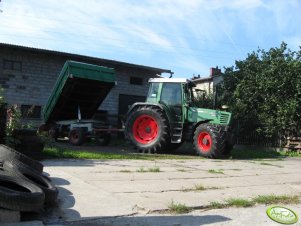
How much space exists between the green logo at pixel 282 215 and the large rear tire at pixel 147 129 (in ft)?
30.2

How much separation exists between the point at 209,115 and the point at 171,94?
1600 mm

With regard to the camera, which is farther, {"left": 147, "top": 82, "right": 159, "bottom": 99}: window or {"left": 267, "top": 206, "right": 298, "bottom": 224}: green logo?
{"left": 147, "top": 82, "right": 159, "bottom": 99}: window

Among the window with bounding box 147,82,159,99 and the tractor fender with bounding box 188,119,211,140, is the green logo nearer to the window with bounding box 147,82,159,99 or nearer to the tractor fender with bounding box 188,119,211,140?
the tractor fender with bounding box 188,119,211,140

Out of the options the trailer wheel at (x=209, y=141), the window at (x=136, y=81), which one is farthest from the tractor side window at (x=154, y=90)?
the window at (x=136, y=81)

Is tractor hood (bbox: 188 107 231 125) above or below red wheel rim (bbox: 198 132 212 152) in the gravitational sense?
above

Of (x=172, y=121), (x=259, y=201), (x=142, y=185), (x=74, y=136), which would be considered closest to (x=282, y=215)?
(x=259, y=201)

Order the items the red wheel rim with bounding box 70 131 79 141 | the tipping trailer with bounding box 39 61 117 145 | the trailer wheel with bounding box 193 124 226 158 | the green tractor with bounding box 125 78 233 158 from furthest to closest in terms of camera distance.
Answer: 1. the red wheel rim with bounding box 70 131 79 141
2. the tipping trailer with bounding box 39 61 117 145
3. the green tractor with bounding box 125 78 233 158
4. the trailer wheel with bounding box 193 124 226 158

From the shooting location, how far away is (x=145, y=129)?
1655 cm

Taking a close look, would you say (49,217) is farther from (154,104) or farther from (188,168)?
(154,104)

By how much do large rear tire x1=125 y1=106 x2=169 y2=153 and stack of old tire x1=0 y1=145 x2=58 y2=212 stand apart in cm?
888

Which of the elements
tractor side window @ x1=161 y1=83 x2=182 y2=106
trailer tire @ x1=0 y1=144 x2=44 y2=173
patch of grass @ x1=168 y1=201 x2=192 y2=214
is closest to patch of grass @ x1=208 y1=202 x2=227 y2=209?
patch of grass @ x1=168 y1=201 x2=192 y2=214

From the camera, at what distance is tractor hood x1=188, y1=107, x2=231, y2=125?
1553 cm

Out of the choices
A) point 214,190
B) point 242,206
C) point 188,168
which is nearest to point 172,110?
point 188,168

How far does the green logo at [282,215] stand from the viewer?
5.93 m
